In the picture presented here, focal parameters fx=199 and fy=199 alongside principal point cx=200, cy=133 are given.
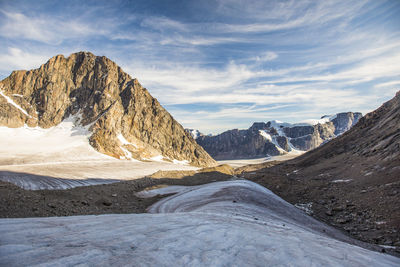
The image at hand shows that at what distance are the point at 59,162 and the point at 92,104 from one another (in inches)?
2012

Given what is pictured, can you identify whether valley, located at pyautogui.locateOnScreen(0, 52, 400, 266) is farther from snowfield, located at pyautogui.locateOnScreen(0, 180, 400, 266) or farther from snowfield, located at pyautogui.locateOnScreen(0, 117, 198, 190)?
snowfield, located at pyautogui.locateOnScreen(0, 117, 198, 190)

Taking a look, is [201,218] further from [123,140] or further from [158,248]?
[123,140]

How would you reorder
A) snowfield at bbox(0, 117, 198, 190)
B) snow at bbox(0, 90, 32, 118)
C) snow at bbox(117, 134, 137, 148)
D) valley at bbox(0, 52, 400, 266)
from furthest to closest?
snow at bbox(117, 134, 137, 148)
snow at bbox(0, 90, 32, 118)
snowfield at bbox(0, 117, 198, 190)
valley at bbox(0, 52, 400, 266)

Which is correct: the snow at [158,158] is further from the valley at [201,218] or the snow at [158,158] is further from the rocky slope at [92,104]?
the valley at [201,218]

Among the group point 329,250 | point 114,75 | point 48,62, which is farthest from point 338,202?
point 48,62

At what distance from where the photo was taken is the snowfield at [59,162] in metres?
27.6

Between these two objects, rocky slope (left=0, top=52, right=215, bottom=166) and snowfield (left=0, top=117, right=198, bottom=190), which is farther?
rocky slope (left=0, top=52, right=215, bottom=166)

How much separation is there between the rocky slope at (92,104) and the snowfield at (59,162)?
14.3 ft

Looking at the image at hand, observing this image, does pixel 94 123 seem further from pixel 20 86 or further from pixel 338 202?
pixel 338 202

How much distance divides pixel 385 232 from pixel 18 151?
76425mm

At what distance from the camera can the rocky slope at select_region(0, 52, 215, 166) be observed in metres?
81.4

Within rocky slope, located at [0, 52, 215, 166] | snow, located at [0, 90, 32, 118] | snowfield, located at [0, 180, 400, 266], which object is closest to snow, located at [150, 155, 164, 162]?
rocky slope, located at [0, 52, 215, 166]

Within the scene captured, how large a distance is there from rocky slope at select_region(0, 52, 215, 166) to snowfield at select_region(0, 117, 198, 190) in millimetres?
4360

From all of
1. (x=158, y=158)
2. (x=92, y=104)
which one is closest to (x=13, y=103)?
(x=92, y=104)
